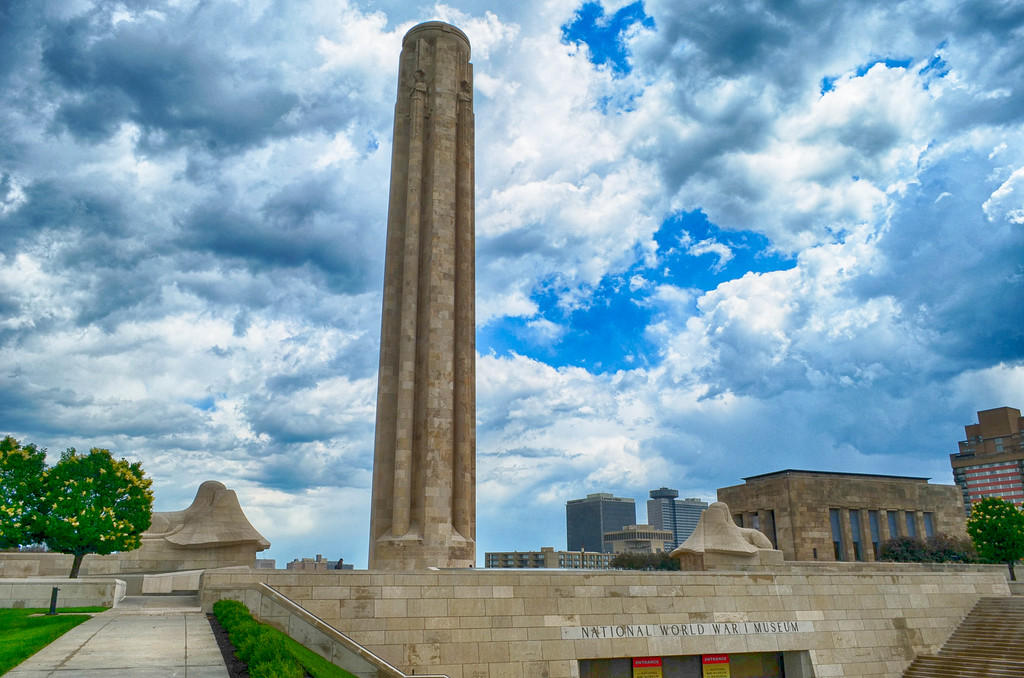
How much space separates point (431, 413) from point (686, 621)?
17674 millimetres

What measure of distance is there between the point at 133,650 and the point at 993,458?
201 m

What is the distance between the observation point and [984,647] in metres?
27.7

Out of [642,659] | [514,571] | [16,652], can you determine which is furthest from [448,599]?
[16,652]

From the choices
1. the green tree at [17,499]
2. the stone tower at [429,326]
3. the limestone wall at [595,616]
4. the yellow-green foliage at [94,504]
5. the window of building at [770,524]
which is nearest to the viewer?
the limestone wall at [595,616]

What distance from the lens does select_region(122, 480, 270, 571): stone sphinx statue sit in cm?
3216

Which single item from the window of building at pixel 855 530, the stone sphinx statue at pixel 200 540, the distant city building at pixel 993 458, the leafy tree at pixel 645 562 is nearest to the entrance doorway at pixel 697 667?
the stone sphinx statue at pixel 200 540

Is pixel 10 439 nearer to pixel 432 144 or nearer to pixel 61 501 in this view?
pixel 61 501

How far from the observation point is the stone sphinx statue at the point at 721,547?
36344 millimetres

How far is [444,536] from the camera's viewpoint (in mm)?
35375

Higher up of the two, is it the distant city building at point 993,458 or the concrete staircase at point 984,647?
the distant city building at point 993,458

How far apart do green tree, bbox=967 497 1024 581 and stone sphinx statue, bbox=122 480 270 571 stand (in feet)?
150

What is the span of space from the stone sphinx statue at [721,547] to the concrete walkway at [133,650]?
26.5 metres

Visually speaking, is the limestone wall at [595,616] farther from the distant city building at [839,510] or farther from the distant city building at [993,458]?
the distant city building at [993,458]

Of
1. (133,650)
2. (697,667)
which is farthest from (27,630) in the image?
(697,667)
